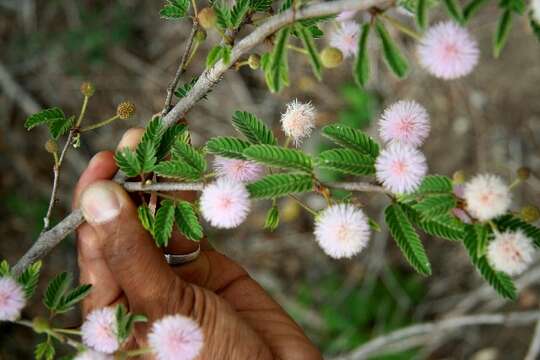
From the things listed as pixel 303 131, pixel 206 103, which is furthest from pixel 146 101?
pixel 303 131

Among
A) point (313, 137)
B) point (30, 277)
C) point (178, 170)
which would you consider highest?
point (313, 137)

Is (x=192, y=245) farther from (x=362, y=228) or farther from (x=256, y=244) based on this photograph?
(x=256, y=244)

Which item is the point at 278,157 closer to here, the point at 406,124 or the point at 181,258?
the point at 406,124

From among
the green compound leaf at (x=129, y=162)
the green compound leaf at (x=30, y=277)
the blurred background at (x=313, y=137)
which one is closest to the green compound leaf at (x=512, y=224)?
the green compound leaf at (x=129, y=162)

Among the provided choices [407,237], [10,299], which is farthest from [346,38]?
[10,299]

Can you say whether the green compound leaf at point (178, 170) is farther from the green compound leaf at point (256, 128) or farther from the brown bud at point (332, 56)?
the brown bud at point (332, 56)

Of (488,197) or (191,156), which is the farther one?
(191,156)
